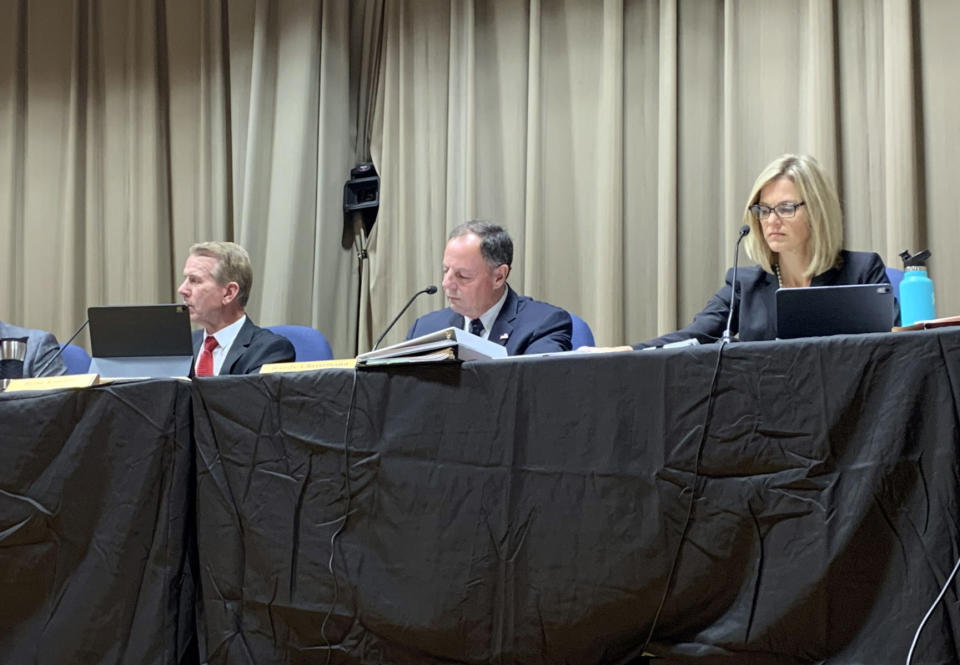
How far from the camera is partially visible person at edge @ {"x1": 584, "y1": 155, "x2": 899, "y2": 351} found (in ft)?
7.43

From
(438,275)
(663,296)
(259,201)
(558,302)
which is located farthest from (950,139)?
(259,201)

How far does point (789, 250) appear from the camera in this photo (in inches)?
91.1

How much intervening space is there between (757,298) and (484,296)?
2.69ft

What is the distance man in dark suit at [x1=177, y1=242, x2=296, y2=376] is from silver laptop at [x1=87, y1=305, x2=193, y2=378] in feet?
2.01

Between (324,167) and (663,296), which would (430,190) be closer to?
(324,167)

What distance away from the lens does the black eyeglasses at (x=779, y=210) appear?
2.29 meters

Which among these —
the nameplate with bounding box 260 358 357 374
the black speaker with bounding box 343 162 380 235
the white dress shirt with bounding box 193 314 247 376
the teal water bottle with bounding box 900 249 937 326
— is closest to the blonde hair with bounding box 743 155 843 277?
the teal water bottle with bounding box 900 249 937 326

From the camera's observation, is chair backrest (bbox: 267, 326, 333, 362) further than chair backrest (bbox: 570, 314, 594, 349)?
Yes

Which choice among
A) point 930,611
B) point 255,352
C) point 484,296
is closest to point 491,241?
point 484,296

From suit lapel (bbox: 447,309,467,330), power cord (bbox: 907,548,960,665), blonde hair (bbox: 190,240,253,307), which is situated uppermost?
blonde hair (bbox: 190,240,253,307)

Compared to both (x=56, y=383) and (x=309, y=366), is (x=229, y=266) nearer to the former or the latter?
(x=56, y=383)

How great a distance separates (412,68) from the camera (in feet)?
12.2

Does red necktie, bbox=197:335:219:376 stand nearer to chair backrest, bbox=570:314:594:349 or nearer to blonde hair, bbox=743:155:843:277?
chair backrest, bbox=570:314:594:349

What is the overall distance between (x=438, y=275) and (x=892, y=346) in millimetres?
2376
